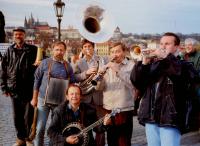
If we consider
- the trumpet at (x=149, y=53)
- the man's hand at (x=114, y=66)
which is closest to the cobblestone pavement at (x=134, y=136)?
the man's hand at (x=114, y=66)

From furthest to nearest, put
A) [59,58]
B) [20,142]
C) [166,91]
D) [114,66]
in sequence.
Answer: [20,142] < [59,58] < [114,66] < [166,91]

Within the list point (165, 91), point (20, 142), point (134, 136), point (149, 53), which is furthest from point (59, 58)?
point (134, 136)

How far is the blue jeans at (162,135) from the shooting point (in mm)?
3885

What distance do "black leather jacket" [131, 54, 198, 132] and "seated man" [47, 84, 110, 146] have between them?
919 millimetres

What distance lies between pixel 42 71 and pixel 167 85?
7.27 ft

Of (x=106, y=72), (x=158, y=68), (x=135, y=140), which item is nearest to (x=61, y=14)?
(x=135, y=140)

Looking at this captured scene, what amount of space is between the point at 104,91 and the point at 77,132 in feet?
2.20

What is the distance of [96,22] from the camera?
19.3ft

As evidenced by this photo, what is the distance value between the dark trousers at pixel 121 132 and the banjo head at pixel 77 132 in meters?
0.47

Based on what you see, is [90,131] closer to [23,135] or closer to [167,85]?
[167,85]

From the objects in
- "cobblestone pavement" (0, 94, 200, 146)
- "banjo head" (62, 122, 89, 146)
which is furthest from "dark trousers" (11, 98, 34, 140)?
"banjo head" (62, 122, 89, 146)

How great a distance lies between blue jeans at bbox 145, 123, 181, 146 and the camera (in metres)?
3.88

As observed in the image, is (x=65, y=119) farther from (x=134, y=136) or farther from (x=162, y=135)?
(x=134, y=136)

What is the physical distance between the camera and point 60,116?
4863mm
